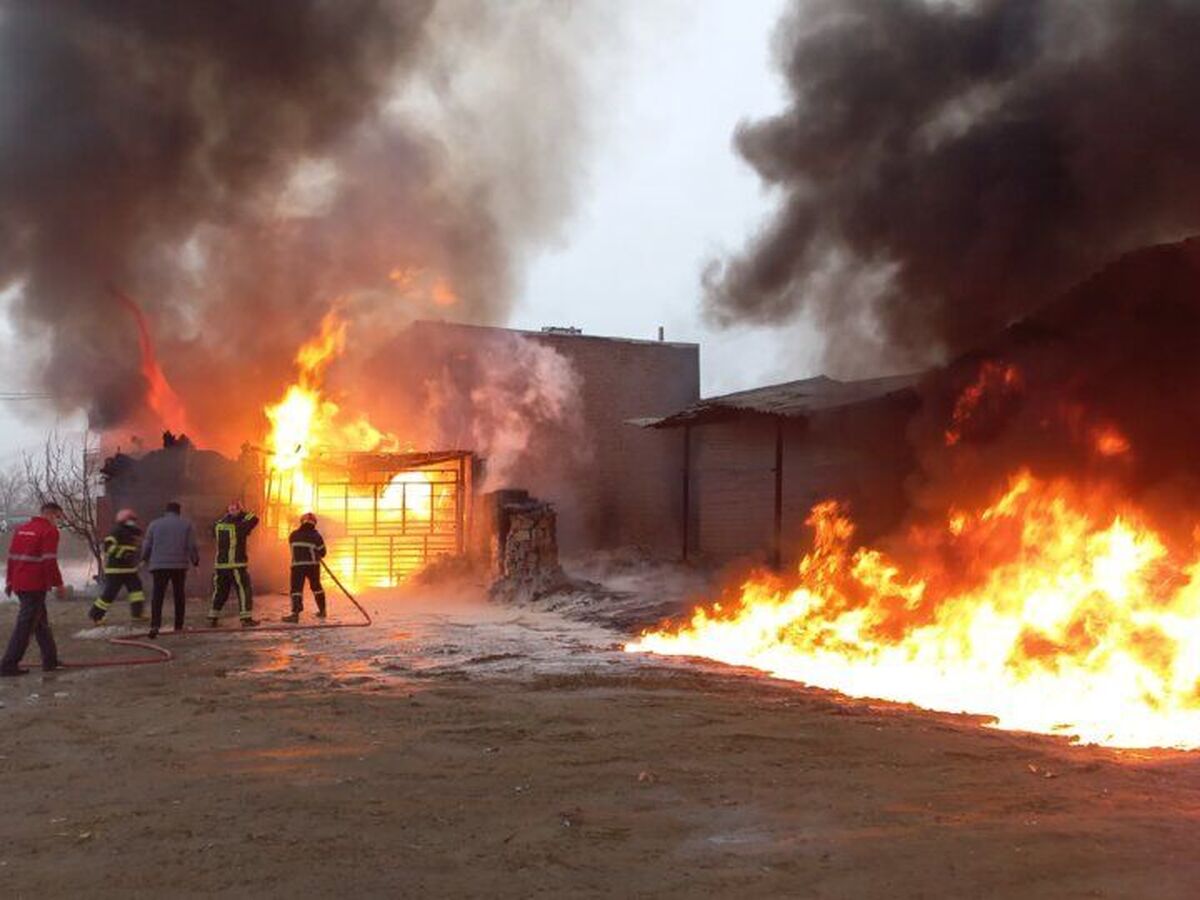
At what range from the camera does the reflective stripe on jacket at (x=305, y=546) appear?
13695 millimetres

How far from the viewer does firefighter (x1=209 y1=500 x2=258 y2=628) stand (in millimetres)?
12805

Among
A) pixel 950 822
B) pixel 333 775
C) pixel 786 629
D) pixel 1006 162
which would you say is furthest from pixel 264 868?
pixel 1006 162

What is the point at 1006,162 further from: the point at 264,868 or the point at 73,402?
the point at 73,402

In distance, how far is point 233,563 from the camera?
42.1 feet

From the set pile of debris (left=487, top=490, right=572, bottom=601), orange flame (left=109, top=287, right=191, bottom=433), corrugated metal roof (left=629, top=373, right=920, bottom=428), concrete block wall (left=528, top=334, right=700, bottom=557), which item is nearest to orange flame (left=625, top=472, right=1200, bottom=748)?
corrugated metal roof (left=629, top=373, right=920, bottom=428)

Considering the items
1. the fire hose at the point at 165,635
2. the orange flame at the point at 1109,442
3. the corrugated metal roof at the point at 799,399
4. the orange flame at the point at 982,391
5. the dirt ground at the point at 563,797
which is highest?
the corrugated metal roof at the point at 799,399

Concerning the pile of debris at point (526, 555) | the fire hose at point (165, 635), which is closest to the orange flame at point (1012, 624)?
the fire hose at point (165, 635)

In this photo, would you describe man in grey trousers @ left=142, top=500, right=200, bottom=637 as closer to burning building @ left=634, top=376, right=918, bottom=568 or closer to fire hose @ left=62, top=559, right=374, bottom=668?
fire hose @ left=62, top=559, right=374, bottom=668

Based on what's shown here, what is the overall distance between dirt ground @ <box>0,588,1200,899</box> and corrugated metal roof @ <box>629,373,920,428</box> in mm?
6570

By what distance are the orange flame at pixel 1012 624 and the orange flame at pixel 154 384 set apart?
1299 centimetres

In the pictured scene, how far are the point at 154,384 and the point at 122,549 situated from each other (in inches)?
336

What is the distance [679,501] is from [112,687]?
1970cm

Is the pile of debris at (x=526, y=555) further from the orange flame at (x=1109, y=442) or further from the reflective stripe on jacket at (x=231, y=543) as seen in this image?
the orange flame at (x=1109, y=442)

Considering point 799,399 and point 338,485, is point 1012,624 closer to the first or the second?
point 799,399
